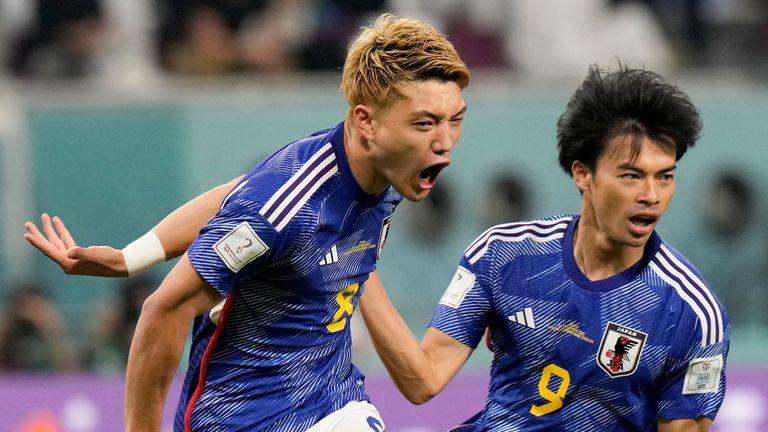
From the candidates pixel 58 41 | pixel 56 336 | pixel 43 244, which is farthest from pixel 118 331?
pixel 43 244

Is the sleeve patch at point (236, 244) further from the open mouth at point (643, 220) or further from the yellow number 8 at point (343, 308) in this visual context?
the open mouth at point (643, 220)

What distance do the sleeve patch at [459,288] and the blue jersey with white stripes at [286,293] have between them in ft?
1.14

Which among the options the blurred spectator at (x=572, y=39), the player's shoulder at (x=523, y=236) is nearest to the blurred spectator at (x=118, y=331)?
the blurred spectator at (x=572, y=39)

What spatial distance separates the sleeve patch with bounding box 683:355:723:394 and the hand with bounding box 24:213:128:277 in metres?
1.80

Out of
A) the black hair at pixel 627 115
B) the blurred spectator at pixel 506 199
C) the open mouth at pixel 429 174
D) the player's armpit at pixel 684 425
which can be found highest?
the black hair at pixel 627 115

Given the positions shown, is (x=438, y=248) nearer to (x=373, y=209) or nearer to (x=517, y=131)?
(x=517, y=131)

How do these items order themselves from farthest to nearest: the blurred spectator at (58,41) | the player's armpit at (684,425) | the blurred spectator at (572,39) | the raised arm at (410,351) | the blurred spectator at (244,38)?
the blurred spectator at (572,39) < the blurred spectator at (244,38) < the blurred spectator at (58,41) < the raised arm at (410,351) < the player's armpit at (684,425)

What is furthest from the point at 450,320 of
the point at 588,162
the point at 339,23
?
the point at 339,23

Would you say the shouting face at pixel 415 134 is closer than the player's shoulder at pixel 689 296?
Yes

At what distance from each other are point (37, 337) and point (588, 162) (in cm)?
543

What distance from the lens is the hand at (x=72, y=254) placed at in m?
4.50

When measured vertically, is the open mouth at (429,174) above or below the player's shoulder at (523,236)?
above

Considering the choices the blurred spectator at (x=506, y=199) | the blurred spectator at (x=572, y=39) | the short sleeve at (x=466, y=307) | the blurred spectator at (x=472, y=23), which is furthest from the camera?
the blurred spectator at (x=572, y=39)

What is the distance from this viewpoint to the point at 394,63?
439 cm
